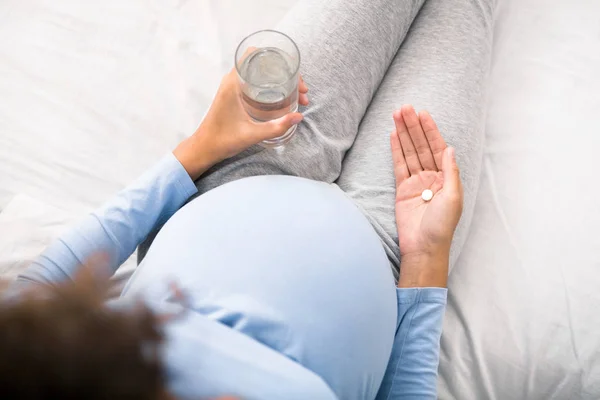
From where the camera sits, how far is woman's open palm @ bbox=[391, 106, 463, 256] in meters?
0.79

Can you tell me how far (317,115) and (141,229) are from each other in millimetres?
349

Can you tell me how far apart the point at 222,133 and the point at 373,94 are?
0.32 meters

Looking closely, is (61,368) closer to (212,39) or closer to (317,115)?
(317,115)

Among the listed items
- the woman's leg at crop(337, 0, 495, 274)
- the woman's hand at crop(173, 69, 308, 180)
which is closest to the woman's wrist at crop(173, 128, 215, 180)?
the woman's hand at crop(173, 69, 308, 180)

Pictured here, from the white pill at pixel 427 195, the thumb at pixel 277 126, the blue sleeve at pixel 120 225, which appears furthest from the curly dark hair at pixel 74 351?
the white pill at pixel 427 195

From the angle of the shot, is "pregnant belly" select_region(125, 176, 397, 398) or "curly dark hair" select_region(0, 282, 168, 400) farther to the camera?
"pregnant belly" select_region(125, 176, 397, 398)

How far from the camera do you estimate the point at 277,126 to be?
76 centimetres

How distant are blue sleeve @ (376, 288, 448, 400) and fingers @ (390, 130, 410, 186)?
19 centimetres

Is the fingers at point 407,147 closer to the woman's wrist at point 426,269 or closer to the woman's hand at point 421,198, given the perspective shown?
the woman's hand at point 421,198

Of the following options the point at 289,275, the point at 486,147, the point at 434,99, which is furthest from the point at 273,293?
the point at 486,147

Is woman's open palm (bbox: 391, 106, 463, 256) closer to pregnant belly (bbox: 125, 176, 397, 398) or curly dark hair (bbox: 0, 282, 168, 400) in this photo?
pregnant belly (bbox: 125, 176, 397, 398)

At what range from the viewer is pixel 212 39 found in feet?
3.59

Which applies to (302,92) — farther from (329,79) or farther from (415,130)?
(415,130)

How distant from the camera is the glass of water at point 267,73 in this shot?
74 centimetres
